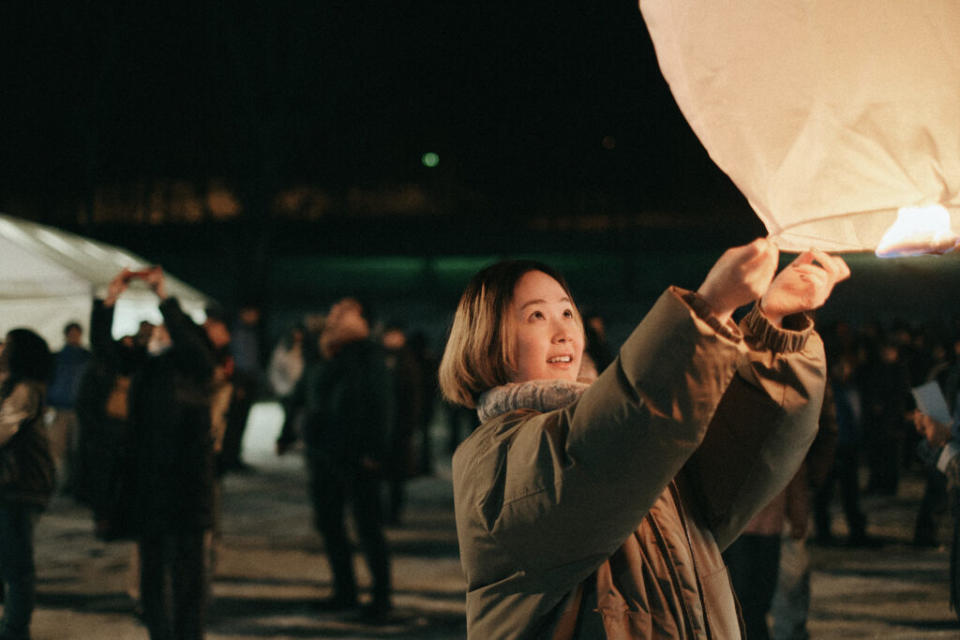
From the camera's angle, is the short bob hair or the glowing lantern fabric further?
→ the short bob hair

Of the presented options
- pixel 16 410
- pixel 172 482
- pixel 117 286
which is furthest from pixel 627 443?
pixel 16 410

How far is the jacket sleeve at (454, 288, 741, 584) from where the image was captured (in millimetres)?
1346

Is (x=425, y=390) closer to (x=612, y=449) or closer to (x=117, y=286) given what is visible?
(x=117, y=286)

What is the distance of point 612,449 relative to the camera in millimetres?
1375

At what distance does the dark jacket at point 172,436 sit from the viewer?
5012mm

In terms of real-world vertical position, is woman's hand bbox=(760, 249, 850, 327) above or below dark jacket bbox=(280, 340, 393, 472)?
above

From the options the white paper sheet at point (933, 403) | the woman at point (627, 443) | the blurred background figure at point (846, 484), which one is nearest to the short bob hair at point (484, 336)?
the woman at point (627, 443)

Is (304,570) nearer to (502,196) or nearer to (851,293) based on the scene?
(851,293)

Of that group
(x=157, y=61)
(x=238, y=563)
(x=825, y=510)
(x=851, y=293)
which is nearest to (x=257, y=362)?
(x=238, y=563)

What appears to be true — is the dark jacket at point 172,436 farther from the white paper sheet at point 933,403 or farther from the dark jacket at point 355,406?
the white paper sheet at point 933,403

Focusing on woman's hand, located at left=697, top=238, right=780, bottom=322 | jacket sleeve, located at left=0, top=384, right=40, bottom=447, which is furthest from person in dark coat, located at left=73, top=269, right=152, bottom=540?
woman's hand, located at left=697, top=238, right=780, bottom=322

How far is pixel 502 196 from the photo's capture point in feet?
114

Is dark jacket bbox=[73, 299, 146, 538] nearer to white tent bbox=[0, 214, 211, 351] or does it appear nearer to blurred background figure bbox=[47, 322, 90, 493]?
white tent bbox=[0, 214, 211, 351]

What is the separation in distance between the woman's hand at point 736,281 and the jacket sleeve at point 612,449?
0.04m
